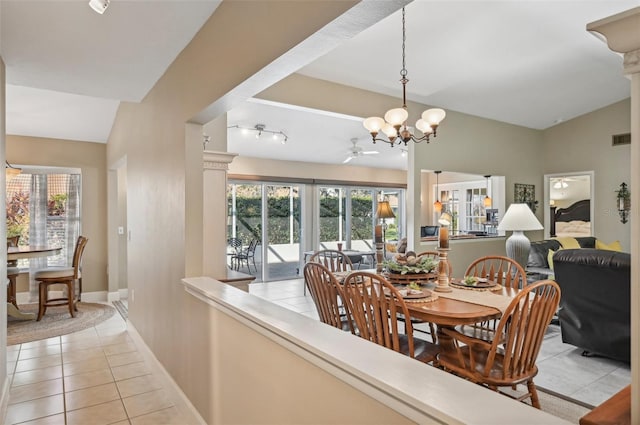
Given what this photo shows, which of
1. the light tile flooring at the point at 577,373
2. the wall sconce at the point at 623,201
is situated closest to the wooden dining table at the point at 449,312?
the light tile flooring at the point at 577,373

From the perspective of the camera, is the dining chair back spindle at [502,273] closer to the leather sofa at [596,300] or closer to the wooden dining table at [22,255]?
the leather sofa at [596,300]

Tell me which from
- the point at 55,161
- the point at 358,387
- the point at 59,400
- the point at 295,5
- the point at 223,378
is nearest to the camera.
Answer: the point at 358,387

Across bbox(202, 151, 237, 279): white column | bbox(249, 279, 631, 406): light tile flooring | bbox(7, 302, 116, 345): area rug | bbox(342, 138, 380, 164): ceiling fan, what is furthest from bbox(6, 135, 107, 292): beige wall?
bbox(249, 279, 631, 406): light tile flooring

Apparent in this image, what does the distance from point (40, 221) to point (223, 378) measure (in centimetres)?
568

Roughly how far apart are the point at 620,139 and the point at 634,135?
7981mm

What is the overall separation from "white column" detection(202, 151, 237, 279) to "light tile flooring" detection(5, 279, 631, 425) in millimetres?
998

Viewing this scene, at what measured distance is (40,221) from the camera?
235 inches

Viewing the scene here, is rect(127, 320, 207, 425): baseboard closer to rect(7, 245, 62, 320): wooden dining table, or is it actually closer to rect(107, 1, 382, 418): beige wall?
rect(107, 1, 382, 418): beige wall

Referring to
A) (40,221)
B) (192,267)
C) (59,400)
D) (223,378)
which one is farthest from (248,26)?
(40,221)

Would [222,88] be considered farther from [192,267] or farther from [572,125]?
[572,125]

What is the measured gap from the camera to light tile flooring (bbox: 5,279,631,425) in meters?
2.64

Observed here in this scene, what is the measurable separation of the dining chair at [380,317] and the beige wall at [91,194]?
5.30 m

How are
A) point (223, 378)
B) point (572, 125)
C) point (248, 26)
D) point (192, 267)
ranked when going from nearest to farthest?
point (248, 26), point (223, 378), point (192, 267), point (572, 125)

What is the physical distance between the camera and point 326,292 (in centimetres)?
265
